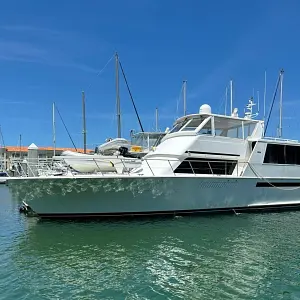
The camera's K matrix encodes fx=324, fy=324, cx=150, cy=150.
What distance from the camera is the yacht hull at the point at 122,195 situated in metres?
11.6

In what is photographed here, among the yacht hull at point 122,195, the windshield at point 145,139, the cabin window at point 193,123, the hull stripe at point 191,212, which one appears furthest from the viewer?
the windshield at point 145,139

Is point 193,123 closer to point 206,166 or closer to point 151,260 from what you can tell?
point 206,166

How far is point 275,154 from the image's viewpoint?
1462 cm

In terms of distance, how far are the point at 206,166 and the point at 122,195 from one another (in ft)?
12.4

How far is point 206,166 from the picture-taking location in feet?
43.9

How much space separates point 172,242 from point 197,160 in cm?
463

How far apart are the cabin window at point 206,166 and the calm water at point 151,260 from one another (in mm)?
2072

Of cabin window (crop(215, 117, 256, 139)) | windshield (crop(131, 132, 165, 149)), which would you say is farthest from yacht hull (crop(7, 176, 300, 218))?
windshield (crop(131, 132, 165, 149))

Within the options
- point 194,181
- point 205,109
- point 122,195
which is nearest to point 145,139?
Result: point 205,109

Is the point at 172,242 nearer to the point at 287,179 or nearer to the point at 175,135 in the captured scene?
the point at 175,135

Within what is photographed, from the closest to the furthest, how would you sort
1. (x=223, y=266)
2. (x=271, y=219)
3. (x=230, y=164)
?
1. (x=223, y=266)
2. (x=271, y=219)
3. (x=230, y=164)

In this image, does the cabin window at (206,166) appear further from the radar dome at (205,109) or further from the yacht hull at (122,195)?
the radar dome at (205,109)

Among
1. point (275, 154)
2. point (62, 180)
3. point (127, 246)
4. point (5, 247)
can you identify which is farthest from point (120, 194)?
point (275, 154)

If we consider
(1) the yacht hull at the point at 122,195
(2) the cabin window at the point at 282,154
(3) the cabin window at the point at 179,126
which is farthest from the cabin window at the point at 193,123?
(2) the cabin window at the point at 282,154
